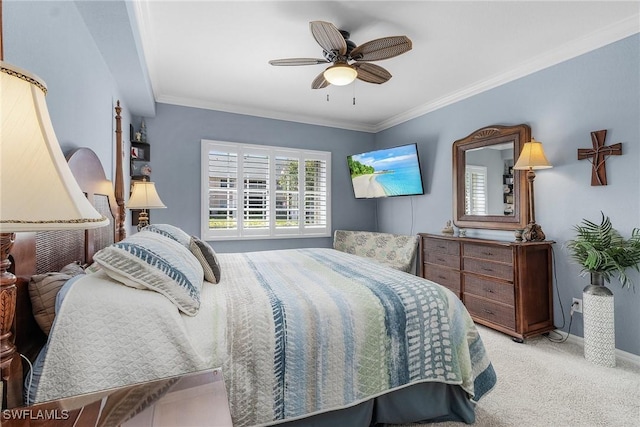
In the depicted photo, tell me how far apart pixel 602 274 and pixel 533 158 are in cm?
109

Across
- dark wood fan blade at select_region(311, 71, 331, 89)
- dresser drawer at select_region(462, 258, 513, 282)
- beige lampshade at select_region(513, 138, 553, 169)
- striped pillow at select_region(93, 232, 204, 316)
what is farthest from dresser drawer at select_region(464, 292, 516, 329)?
striped pillow at select_region(93, 232, 204, 316)

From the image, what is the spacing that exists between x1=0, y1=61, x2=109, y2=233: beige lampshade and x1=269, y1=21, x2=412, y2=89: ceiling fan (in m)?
1.78

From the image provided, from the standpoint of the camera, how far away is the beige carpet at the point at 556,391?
5.67ft

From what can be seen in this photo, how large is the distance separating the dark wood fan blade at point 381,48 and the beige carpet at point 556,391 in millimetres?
2361

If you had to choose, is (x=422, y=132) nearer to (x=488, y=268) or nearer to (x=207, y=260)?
(x=488, y=268)

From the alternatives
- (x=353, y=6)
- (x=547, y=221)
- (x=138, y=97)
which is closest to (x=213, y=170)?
(x=138, y=97)

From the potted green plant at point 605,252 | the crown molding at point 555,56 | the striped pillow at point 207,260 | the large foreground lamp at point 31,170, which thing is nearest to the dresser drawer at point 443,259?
the potted green plant at point 605,252

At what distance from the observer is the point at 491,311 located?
298 cm

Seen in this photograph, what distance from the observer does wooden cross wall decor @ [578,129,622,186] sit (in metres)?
2.55

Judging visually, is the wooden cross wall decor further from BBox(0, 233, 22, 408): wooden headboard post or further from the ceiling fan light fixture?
BBox(0, 233, 22, 408): wooden headboard post

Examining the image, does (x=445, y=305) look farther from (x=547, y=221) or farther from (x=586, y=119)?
(x=586, y=119)

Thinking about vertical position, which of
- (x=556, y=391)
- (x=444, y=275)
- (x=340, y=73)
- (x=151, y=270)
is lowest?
(x=556, y=391)

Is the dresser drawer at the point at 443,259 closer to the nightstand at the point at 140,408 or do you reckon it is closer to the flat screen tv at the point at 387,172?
the flat screen tv at the point at 387,172

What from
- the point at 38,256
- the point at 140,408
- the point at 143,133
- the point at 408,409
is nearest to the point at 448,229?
the point at 408,409
